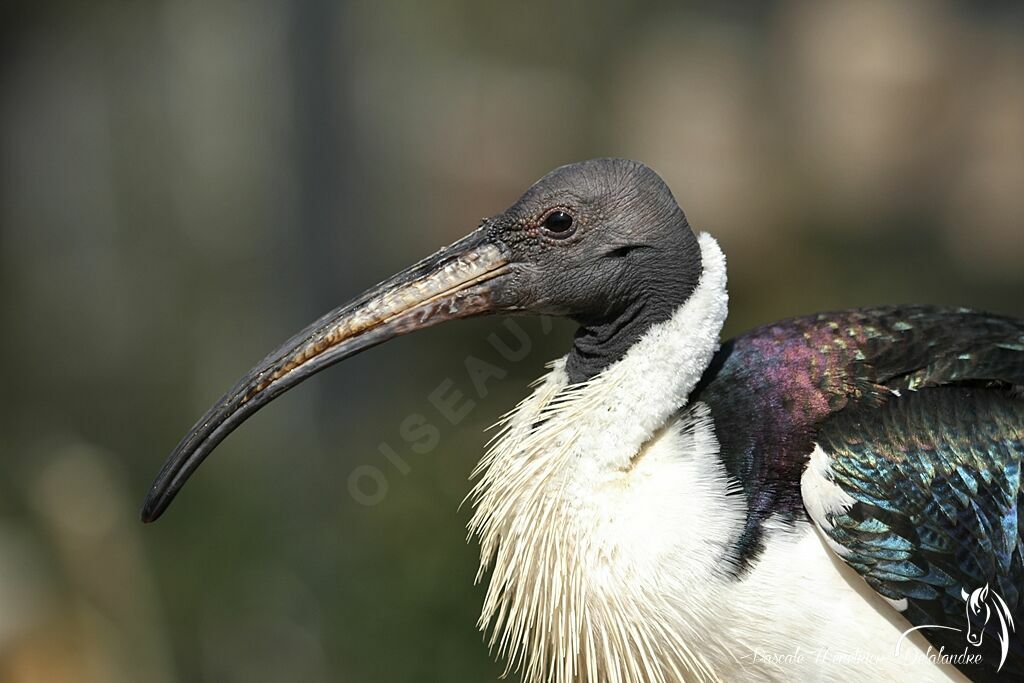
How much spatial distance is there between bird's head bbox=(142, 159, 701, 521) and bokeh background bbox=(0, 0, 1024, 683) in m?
2.09

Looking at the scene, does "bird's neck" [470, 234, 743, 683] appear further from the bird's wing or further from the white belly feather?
the bird's wing

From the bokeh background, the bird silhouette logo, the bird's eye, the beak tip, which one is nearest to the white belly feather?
the bird silhouette logo

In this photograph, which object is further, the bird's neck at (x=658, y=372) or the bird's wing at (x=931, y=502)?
the bird's neck at (x=658, y=372)

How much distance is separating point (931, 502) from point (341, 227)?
449 cm

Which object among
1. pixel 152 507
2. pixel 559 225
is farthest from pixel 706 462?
pixel 152 507

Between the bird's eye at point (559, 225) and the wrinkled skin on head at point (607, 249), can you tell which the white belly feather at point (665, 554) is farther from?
the bird's eye at point (559, 225)

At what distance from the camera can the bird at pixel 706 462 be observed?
8.53 ft

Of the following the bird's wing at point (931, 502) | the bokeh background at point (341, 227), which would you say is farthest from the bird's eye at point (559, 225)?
the bokeh background at point (341, 227)

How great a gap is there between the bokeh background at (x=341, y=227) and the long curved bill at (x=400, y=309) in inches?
79.9

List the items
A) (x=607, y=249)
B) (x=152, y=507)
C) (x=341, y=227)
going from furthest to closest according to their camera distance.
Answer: (x=341, y=227)
(x=152, y=507)
(x=607, y=249)

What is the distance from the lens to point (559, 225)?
279 cm

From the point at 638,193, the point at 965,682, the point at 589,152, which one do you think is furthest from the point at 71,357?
the point at 965,682

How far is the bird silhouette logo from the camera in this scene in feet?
8.47

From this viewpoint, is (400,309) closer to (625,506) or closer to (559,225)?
(559,225)
